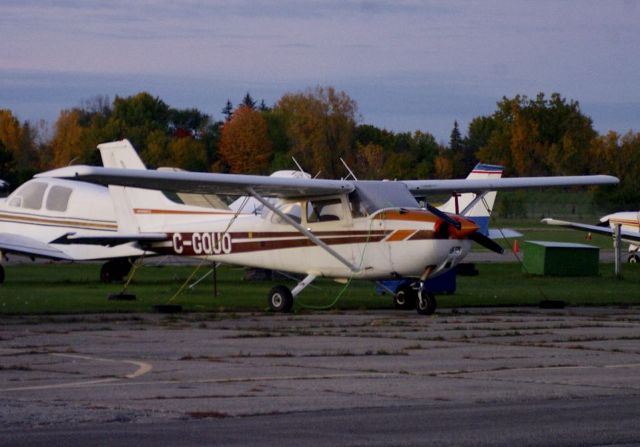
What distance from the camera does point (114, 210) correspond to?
2755 cm

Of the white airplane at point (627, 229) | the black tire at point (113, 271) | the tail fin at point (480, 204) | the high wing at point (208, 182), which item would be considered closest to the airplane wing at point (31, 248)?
the black tire at point (113, 271)

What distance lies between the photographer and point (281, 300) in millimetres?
21359

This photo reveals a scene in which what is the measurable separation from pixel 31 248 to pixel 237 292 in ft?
20.4

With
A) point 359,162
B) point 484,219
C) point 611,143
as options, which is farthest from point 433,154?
point 484,219

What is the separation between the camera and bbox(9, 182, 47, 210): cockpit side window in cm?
3033

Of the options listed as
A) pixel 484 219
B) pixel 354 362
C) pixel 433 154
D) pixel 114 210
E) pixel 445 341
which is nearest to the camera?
pixel 354 362

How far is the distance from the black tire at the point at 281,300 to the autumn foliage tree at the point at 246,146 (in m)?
70.8

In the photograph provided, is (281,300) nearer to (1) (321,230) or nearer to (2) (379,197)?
(1) (321,230)

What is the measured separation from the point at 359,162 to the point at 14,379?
7250cm

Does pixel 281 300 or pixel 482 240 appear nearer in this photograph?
pixel 482 240

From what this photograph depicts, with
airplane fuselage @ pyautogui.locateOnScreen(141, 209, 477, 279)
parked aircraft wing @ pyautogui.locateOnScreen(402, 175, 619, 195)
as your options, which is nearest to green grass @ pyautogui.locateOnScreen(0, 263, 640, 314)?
airplane fuselage @ pyautogui.locateOnScreen(141, 209, 477, 279)

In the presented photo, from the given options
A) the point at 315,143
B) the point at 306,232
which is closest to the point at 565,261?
the point at 306,232

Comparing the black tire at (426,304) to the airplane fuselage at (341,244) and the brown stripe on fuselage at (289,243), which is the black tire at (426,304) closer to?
the airplane fuselage at (341,244)

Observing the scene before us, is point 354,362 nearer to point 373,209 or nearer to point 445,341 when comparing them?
point 445,341
